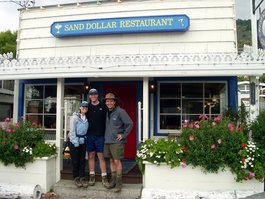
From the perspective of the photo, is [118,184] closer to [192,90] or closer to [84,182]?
[84,182]

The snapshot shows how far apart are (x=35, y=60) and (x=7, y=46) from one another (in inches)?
1043

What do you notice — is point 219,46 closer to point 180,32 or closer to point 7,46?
point 180,32

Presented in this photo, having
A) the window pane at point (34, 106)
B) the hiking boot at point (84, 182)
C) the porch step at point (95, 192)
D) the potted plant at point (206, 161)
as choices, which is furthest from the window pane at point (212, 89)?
the window pane at point (34, 106)

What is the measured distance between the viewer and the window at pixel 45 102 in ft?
29.8

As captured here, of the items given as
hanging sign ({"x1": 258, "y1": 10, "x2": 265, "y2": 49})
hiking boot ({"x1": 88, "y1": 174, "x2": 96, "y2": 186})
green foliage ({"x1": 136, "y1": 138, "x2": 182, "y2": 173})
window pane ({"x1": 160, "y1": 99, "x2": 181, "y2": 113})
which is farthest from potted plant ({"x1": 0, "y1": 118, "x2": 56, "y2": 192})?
hanging sign ({"x1": 258, "y1": 10, "x2": 265, "y2": 49})

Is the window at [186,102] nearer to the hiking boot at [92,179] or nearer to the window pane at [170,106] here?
the window pane at [170,106]

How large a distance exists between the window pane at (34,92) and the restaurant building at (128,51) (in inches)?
1.0

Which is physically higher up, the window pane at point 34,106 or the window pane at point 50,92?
the window pane at point 50,92

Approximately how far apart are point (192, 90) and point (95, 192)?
3.77 meters

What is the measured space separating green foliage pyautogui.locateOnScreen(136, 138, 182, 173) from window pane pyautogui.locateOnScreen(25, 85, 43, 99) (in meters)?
4.21

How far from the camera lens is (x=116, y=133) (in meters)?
6.04

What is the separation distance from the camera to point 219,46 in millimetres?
8102

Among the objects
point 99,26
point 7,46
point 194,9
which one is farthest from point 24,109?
point 7,46

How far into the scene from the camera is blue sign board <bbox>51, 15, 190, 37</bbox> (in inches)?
321
